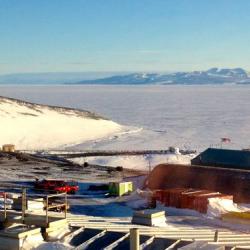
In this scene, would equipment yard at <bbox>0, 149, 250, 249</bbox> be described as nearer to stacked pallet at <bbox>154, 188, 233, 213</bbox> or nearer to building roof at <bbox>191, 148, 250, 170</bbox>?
stacked pallet at <bbox>154, 188, 233, 213</bbox>

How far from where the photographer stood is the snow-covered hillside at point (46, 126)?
177 feet

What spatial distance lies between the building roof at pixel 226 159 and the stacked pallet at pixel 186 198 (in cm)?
499

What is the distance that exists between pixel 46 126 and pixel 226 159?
120ft

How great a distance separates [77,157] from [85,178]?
9.59 m

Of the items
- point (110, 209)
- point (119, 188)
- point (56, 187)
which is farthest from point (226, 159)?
point (56, 187)

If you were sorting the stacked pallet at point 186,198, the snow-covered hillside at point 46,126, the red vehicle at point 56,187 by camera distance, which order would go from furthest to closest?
the snow-covered hillside at point 46,126 → the red vehicle at point 56,187 → the stacked pallet at point 186,198

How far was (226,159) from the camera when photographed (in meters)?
27.6

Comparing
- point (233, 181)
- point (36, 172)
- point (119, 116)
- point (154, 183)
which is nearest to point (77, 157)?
point (36, 172)

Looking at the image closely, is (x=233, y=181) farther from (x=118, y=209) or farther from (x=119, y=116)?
(x=119, y=116)

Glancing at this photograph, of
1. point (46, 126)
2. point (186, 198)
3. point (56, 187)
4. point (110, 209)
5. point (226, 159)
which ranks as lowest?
point (46, 126)

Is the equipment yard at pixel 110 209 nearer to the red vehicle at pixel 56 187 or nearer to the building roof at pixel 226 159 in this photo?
the red vehicle at pixel 56 187

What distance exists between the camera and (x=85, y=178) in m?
30.0

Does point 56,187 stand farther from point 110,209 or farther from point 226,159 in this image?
point 226,159

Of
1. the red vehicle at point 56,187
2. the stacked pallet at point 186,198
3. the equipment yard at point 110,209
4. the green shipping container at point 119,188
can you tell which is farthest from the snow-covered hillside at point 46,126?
the stacked pallet at point 186,198
